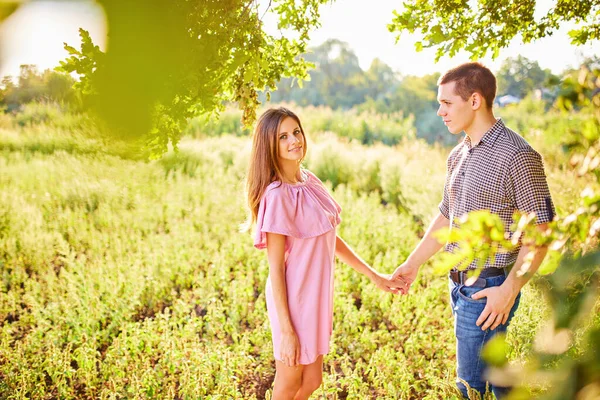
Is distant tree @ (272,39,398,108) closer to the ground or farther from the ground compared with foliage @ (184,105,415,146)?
farther from the ground

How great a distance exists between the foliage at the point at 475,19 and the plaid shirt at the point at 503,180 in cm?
68

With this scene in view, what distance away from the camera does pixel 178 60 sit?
3.19 feet

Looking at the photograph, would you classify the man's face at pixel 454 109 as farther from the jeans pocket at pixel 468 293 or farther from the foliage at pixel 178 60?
the foliage at pixel 178 60

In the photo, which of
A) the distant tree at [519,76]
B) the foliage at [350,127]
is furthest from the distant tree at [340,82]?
the foliage at [350,127]

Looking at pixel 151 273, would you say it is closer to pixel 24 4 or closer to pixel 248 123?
pixel 248 123

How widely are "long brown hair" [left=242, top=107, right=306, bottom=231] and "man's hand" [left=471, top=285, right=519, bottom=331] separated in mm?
1125

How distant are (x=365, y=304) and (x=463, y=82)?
2.59 meters

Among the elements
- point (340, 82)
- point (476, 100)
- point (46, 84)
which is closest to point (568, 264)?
point (46, 84)

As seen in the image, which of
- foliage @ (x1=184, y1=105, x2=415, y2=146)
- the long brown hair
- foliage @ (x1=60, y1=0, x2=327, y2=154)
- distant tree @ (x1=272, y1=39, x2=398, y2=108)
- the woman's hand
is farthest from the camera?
distant tree @ (x1=272, y1=39, x2=398, y2=108)

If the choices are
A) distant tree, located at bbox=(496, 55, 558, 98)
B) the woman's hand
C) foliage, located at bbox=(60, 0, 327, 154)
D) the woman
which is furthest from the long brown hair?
distant tree, located at bbox=(496, 55, 558, 98)

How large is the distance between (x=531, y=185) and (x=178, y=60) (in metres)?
1.74

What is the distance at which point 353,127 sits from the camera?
17219 millimetres

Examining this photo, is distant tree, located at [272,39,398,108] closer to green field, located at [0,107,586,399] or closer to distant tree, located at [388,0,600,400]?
green field, located at [0,107,586,399]

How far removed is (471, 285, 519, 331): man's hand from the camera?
2.21 m
